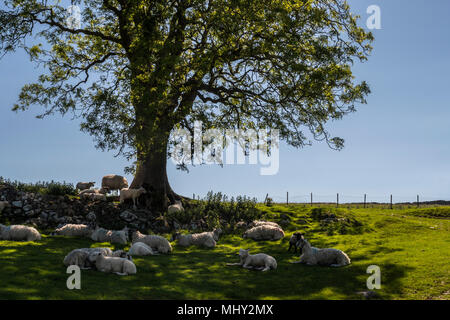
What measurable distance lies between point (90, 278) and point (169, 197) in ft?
57.6

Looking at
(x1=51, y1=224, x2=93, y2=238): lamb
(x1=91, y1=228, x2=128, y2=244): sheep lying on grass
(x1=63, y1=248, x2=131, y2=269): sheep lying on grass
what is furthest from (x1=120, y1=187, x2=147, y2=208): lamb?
(x1=63, y1=248, x2=131, y2=269): sheep lying on grass

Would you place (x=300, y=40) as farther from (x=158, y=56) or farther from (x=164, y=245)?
(x=164, y=245)

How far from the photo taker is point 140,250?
15.4 meters

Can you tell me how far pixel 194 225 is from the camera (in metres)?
23.6

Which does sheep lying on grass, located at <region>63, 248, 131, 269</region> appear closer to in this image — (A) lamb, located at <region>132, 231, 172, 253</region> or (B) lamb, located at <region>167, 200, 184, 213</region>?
(A) lamb, located at <region>132, 231, 172, 253</region>

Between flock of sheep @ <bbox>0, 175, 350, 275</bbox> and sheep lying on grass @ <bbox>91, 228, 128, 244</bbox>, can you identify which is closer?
flock of sheep @ <bbox>0, 175, 350, 275</bbox>

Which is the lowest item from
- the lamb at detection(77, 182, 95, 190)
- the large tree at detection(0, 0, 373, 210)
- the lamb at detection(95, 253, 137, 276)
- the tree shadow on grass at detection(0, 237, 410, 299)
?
the tree shadow on grass at detection(0, 237, 410, 299)

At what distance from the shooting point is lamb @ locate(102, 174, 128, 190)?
3362cm

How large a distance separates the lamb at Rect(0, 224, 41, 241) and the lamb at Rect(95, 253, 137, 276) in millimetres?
7008

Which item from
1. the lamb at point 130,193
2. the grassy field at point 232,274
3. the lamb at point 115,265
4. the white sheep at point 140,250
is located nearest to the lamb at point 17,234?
the grassy field at point 232,274

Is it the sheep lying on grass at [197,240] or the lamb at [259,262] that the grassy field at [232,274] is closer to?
the lamb at [259,262]

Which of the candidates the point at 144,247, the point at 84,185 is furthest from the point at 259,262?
the point at 84,185

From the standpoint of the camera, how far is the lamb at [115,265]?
39.5ft

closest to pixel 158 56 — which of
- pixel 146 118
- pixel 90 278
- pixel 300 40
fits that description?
pixel 146 118
